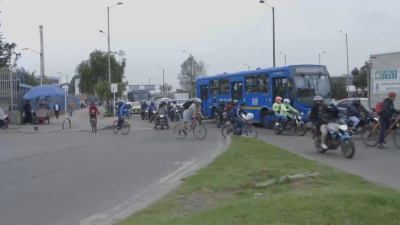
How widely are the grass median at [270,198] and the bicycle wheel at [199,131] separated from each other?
7.77 m

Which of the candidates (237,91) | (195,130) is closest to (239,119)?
(195,130)

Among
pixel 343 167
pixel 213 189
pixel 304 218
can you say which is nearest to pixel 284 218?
pixel 304 218

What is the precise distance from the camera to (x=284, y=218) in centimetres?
564

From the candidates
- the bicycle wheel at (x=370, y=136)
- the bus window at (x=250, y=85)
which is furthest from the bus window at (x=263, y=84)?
the bicycle wheel at (x=370, y=136)

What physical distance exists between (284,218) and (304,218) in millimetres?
236

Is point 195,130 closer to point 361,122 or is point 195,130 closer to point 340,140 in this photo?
point 361,122

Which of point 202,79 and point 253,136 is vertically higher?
point 202,79

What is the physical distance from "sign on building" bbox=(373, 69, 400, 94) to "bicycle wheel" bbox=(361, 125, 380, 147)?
625 centimetres

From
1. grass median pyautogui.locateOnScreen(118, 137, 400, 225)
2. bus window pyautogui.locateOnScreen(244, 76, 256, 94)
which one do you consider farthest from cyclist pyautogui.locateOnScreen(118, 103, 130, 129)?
grass median pyautogui.locateOnScreen(118, 137, 400, 225)

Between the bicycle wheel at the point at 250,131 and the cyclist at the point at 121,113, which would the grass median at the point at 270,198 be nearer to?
the bicycle wheel at the point at 250,131

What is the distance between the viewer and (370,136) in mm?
15703

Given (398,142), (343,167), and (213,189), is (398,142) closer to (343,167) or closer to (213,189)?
(343,167)

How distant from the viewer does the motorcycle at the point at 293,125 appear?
801 inches

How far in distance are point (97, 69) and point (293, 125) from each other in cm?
4059
